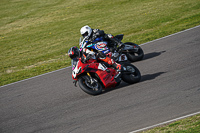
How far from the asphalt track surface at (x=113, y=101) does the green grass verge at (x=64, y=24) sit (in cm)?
351

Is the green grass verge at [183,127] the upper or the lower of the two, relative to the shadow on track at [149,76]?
upper

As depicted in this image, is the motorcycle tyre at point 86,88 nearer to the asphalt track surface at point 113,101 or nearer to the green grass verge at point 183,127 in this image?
the asphalt track surface at point 113,101

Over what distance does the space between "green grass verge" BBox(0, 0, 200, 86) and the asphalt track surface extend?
11.5 ft

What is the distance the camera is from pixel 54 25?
25.3 metres

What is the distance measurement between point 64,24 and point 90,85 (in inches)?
666

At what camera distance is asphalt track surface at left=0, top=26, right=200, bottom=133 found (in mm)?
6688

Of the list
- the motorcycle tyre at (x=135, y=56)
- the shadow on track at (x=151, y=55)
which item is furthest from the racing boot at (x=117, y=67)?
the shadow on track at (x=151, y=55)

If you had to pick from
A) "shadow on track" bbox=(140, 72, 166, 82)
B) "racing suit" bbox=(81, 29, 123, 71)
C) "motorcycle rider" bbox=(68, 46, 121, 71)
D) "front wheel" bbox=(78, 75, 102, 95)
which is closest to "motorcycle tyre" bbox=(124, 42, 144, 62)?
"racing suit" bbox=(81, 29, 123, 71)

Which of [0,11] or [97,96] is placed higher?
[0,11]

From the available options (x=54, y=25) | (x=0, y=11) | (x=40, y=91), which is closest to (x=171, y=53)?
(x=40, y=91)

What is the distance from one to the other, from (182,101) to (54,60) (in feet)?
32.9

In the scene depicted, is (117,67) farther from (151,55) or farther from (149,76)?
(151,55)

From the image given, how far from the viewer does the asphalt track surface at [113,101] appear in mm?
6688

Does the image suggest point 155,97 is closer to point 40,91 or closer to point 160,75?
point 160,75
